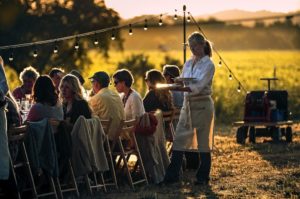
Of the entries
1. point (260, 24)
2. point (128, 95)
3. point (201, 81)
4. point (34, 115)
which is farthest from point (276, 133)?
point (260, 24)

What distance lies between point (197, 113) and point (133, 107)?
2.82 feet

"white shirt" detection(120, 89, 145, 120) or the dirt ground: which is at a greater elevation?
"white shirt" detection(120, 89, 145, 120)

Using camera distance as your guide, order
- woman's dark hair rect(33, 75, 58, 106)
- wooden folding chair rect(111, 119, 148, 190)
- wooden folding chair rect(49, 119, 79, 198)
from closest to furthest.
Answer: wooden folding chair rect(49, 119, 79, 198) < woman's dark hair rect(33, 75, 58, 106) < wooden folding chair rect(111, 119, 148, 190)

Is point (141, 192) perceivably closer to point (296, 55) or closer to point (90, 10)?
point (90, 10)

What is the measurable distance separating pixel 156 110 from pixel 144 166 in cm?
79

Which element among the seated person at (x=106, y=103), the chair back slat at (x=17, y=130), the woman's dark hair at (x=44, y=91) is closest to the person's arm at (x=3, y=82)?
the chair back slat at (x=17, y=130)

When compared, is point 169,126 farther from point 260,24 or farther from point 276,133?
point 260,24

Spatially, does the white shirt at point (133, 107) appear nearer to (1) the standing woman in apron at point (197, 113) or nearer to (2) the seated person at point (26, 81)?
(1) the standing woman in apron at point (197, 113)

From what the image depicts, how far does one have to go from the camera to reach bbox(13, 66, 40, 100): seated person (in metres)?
13.5

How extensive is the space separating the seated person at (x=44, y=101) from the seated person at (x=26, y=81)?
2864mm

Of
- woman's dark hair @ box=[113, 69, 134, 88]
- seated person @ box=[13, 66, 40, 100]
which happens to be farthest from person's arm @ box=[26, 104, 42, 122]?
seated person @ box=[13, 66, 40, 100]

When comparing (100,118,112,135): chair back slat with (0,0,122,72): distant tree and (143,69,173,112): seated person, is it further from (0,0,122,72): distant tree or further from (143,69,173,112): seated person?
(0,0,122,72): distant tree

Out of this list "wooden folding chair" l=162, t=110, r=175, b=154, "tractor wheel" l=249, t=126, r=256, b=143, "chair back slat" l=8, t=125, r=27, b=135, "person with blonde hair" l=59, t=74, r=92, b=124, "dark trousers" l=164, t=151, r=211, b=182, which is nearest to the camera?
"chair back slat" l=8, t=125, r=27, b=135

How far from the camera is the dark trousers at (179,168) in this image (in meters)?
11.6
